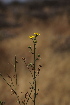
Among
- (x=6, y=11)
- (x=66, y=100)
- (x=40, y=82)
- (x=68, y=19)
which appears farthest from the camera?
(x=6, y=11)

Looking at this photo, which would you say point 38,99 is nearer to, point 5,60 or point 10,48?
point 5,60

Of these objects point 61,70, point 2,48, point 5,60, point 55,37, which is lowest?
point 61,70

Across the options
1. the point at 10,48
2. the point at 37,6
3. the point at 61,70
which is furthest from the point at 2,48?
the point at 37,6

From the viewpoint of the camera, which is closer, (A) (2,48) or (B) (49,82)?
(B) (49,82)

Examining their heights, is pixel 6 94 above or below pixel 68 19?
below

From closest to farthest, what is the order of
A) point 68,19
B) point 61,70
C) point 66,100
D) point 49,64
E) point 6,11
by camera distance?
point 66,100, point 61,70, point 49,64, point 68,19, point 6,11

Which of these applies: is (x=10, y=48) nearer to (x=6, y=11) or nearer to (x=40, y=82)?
(x=40, y=82)
